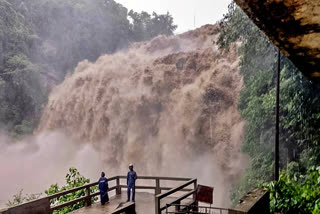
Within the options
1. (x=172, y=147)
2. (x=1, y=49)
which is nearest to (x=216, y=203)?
(x=172, y=147)

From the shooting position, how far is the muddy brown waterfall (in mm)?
16406

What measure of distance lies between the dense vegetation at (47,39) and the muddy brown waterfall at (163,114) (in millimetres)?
4444

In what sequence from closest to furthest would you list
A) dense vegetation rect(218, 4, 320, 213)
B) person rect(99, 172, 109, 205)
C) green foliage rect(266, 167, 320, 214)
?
green foliage rect(266, 167, 320, 214)
person rect(99, 172, 109, 205)
dense vegetation rect(218, 4, 320, 213)

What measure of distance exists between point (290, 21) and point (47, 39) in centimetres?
3818

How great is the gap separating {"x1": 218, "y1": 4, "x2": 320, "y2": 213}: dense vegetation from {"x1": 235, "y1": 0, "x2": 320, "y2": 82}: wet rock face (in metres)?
3.95

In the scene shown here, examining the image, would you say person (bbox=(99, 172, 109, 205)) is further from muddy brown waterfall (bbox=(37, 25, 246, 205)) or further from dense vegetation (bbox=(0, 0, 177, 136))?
dense vegetation (bbox=(0, 0, 177, 136))

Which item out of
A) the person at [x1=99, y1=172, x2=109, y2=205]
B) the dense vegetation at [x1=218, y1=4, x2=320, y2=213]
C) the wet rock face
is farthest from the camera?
the dense vegetation at [x1=218, y1=4, x2=320, y2=213]

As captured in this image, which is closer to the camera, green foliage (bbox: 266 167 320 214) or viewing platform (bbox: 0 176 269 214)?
viewing platform (bbox: 0 176 269 214)

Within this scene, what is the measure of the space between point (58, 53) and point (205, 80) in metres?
24.1

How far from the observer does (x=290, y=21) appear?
2.28 m

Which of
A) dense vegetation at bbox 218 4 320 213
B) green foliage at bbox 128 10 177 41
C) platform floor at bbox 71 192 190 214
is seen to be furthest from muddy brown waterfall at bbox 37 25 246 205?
green foliage at bbox 128 10 177 41

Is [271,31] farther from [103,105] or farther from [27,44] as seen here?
[27,44]

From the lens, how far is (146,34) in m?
40.8

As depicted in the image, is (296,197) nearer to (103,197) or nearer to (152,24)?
(103,197)
